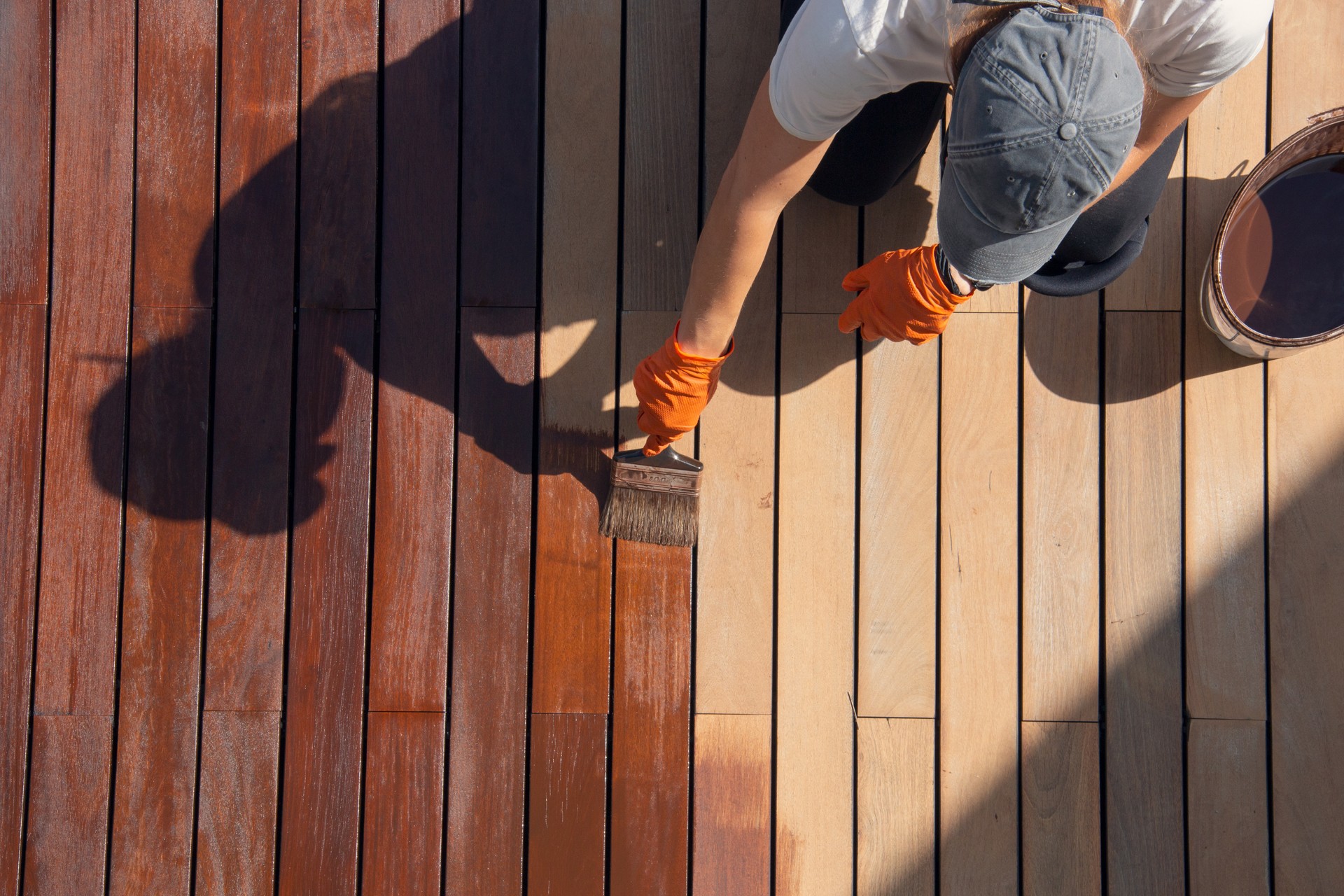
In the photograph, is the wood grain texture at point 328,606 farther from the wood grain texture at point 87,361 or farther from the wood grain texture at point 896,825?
the wood grain texture at point 896,825

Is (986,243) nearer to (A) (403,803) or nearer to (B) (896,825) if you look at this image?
(B) (896,825)

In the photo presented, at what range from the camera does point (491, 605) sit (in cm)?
161

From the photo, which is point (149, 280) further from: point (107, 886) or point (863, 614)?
point (863, 614)

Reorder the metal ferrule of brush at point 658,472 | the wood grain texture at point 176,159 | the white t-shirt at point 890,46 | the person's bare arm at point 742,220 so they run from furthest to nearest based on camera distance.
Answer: the wood grain texture at point 176,159 → the metal ferrule of brush at point 658,472 → the person's bare arm at point 742,220 → the white t-shirt at point 890,46

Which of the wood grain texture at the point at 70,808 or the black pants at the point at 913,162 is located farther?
the wood grain texture at the point at 70,808

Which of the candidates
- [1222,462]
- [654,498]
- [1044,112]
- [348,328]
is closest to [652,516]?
[654,498]

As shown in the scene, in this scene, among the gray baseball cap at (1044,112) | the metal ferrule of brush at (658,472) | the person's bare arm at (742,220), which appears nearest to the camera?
the gray baseball cap at (1044,112)

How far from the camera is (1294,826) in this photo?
1.58 m

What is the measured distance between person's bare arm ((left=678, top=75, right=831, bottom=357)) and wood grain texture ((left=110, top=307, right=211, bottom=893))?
103 cm

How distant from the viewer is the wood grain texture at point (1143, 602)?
5.17 feet

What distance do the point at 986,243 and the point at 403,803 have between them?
1.45 m

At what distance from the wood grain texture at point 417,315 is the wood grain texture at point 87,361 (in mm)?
540

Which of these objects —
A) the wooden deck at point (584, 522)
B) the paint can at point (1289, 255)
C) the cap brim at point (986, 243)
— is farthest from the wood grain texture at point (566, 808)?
the paint can at point (1289, 255)

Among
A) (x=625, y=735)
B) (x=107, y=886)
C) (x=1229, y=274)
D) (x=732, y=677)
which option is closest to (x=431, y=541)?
(x=625, y=735)
